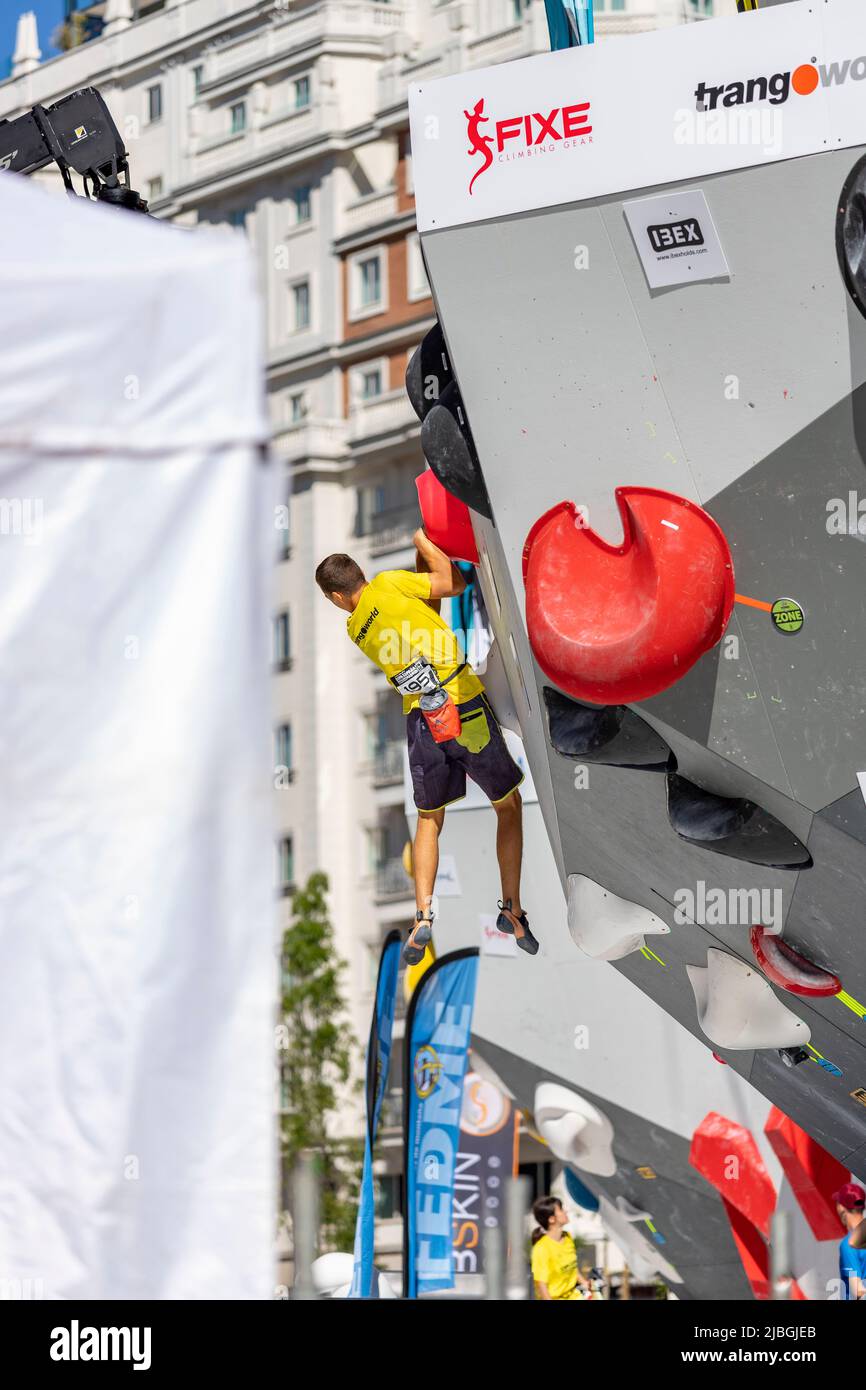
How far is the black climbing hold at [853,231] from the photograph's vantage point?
782 centimetres

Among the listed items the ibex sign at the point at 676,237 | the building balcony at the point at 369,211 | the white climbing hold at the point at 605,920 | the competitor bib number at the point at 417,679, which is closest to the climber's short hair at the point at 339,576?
the competitor bib number at the point at 417,679

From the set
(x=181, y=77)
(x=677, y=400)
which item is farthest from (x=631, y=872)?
(x=181, y=77)

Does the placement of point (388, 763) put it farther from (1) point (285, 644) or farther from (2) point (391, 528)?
(2) point (391, 528)

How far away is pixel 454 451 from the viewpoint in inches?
359

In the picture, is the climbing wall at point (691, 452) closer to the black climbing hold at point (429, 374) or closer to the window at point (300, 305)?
the black climbing hold at point (429, 374)

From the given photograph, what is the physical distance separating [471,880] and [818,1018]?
246 inches

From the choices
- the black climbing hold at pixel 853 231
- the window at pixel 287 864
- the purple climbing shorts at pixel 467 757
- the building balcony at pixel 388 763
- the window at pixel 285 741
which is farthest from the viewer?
the window at pixel 285 741

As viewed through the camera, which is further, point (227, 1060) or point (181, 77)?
point (181, 77)

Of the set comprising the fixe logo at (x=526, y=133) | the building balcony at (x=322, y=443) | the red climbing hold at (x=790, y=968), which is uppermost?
the building balcony at (x=322, y=443)

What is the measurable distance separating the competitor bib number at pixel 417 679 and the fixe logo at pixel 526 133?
2881 mm

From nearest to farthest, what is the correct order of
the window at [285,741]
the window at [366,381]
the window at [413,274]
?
the window at [413,274] < the window at [285,741] < the window at [366,381]

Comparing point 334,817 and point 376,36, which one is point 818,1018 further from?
point 376,36

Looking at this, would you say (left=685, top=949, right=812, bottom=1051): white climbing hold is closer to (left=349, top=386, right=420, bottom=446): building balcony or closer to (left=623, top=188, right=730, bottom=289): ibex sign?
(left=623, top=188, right=730, bottom=289): ibex sign

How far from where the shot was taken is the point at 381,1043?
13164 millimetres
